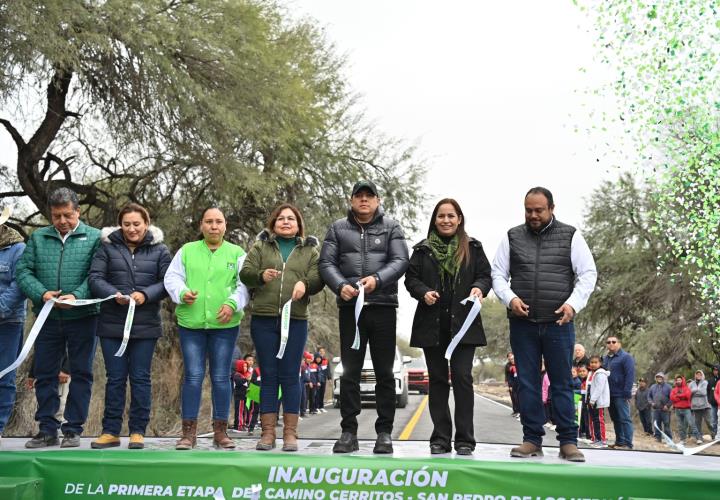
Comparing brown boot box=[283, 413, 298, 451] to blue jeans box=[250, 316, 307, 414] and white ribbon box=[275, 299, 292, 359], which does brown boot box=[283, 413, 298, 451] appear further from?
white ribbon box=[275, 299, 292, 359]

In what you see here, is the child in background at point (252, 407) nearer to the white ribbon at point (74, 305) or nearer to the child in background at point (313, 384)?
the child in background at point (313, 384)

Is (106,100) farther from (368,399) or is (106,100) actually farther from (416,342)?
(368,399)

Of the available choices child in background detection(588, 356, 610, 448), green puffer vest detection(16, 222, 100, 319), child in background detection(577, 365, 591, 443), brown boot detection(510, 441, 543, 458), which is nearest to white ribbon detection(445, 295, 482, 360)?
brown boot detection(510, 441, 543, 458)

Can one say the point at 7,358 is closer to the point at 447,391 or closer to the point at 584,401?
the point at 447,391

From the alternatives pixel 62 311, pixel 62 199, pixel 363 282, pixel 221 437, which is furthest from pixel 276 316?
pixel 62 199

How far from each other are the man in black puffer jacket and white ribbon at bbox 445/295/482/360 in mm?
447

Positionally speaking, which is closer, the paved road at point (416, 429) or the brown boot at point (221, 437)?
the brown boot at point (221, 437)

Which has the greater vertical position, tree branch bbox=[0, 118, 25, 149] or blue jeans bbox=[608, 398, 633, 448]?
tree branch bbox=[0, 118, 25, 149]

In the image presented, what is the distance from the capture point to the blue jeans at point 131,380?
19.8 ft

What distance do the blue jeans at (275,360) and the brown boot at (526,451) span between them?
1.63 metres

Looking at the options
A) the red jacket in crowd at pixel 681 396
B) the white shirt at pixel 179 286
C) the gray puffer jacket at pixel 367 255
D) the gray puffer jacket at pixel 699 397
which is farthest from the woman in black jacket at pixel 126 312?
the gray puffer jacket at pixel 699 397

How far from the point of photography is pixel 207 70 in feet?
48.2

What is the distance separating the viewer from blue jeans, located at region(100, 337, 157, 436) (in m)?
6.05

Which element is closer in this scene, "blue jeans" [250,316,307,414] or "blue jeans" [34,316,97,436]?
"blue jeans" [250,316,307,414]
